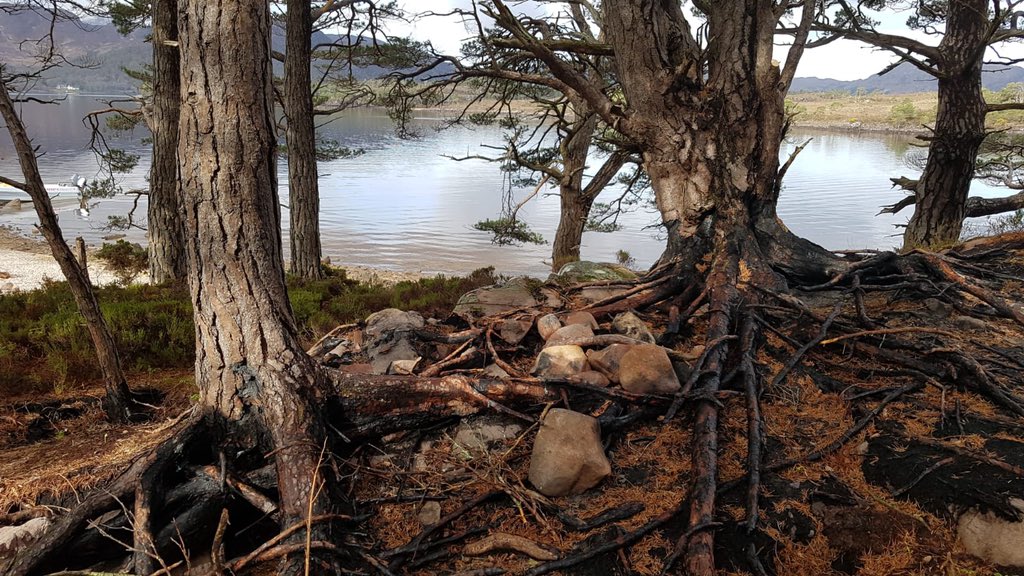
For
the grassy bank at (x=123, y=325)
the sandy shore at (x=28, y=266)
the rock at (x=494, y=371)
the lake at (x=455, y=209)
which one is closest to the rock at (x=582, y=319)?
the rock at (x=494, y=371)

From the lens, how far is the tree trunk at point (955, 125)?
812 cm

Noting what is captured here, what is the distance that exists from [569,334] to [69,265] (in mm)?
3368

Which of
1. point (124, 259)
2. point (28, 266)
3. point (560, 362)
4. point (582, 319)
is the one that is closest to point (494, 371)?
point (560, 362)

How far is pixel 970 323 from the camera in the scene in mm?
3863

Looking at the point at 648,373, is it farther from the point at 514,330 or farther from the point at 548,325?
the point at 514,330

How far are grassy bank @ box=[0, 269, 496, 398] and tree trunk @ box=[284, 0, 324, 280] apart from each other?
5.22 feet

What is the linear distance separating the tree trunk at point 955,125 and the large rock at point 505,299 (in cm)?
638

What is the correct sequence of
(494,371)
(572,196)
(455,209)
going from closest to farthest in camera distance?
(494,371)
(572,196)
(455,209)

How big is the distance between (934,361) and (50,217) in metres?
5.60

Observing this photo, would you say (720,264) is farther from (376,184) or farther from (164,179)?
(376,184)

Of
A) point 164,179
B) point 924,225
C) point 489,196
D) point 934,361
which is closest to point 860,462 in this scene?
point 934,361

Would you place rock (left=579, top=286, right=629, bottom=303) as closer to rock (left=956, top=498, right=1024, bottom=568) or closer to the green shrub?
rock (left=956, top=498, right=1024, bottom=568)

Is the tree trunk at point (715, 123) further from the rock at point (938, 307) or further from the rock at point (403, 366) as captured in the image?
the rock at point (403, 366)

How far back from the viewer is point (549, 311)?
14.5 feet
